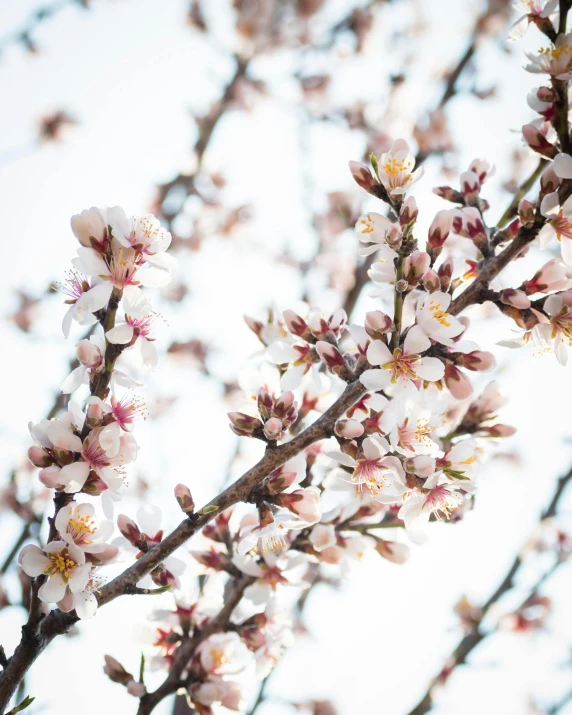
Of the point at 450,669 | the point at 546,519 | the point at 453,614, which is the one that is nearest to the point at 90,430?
the point at 450,669

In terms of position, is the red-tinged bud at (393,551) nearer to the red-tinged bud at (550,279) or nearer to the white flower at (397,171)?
the red-tinged bud at (550,279)

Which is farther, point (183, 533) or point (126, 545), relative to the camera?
point (126, 545)

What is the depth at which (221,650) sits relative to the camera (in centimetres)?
177

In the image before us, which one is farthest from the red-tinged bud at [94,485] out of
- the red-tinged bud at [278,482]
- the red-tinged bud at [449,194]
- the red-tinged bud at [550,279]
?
the red-tinged bud at [449,194]

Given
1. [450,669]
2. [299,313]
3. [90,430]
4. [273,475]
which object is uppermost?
[299,313]

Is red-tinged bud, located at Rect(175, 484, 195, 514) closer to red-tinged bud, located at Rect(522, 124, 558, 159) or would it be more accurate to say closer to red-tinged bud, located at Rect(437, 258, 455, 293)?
red-tinged bud, located at Rect(437, 258, 455, 293)

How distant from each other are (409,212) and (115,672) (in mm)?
1524

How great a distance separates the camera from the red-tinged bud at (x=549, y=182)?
1.40m

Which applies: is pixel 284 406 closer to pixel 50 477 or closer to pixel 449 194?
pixel 50 477

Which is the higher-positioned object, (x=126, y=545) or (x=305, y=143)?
(x=305, y=143)

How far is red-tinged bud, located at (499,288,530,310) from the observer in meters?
1.38

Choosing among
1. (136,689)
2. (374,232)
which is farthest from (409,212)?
(136,689)

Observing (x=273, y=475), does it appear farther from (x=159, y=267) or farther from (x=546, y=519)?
(x=546, y=519)

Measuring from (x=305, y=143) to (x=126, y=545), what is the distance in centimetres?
376
